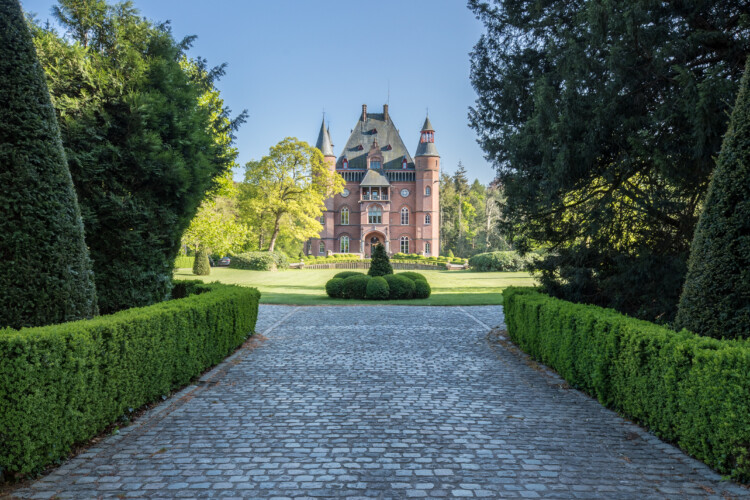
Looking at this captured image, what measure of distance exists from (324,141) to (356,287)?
39.0 metres

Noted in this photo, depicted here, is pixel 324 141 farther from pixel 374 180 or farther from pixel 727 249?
pixel 727 249

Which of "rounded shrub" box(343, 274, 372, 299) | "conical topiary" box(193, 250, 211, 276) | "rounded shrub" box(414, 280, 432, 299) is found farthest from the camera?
"conical topiary" box(193, 250, 211, 276)

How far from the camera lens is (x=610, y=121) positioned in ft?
24.2

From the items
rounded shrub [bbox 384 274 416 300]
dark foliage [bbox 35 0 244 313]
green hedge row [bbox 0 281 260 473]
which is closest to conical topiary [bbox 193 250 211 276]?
rounded shrub [bbox 384 274 416 300]

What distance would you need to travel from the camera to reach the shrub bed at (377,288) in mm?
17766

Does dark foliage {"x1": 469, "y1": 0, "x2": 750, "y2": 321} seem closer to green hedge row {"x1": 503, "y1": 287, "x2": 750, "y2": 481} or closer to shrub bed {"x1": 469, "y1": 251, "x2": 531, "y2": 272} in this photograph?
green hedge row {"x1": 503, "y1": 287, "x2": 750, "y2": 481}

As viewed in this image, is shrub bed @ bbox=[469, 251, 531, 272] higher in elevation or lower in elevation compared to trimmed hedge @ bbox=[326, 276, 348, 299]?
higher

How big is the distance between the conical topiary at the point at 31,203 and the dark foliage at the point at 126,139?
2.47 m

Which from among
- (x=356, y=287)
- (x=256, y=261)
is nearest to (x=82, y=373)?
(x=356, y=287)

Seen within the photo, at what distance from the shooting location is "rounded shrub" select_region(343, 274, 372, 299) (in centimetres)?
1808

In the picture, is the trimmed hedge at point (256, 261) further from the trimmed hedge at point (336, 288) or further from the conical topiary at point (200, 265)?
the trimmed hedge at point (336, 288)

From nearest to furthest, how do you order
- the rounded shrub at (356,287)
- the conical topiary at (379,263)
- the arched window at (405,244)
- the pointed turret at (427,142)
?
the rounded shrub at (356,287), the conical topiary at (379,263), the pointed turret at (427,142), the arched window at (405,244)

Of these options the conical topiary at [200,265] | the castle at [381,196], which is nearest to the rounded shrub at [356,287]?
the conical topiary at [200,265]

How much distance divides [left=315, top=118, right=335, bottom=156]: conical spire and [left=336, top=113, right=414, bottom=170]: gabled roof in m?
2.66
